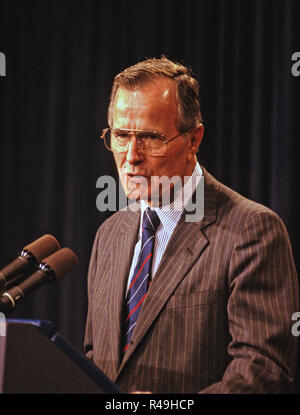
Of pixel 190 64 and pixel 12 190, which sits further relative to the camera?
pixel 12 190

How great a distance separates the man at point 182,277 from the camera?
144 cm

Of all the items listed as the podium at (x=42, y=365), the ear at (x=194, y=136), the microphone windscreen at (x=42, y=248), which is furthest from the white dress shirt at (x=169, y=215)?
the podium at (x=42, y=365)

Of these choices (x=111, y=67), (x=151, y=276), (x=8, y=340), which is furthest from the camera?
(x=111, y=67)

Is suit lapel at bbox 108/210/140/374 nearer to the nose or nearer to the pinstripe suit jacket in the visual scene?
the pinstripe suit jacket

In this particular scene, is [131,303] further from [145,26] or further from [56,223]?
[145,26]

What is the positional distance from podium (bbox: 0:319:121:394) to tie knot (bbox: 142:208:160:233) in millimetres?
817

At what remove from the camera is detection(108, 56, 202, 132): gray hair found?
68.2 inches

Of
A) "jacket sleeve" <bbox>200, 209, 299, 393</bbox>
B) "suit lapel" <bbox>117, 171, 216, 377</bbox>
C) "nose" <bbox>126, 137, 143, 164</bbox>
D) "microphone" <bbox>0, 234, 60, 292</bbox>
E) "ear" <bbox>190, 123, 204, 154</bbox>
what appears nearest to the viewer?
"microphone" <bbox>0, 234, 60, 292</bbox>

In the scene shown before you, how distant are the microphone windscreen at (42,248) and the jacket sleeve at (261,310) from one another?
546 millimetres

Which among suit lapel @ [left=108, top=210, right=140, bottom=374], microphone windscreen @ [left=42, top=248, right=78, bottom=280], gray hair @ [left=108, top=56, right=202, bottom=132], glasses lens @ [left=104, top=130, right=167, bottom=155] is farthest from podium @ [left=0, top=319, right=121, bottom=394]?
gray hair @ [left=108, top=56, right=202, bottom=132]

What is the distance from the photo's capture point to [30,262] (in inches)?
44.7

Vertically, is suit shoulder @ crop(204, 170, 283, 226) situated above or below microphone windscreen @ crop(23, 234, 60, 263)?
above
